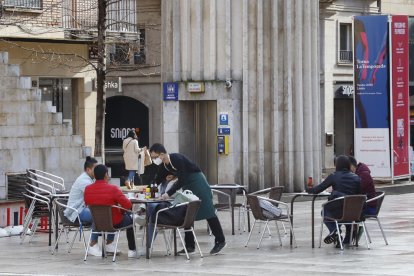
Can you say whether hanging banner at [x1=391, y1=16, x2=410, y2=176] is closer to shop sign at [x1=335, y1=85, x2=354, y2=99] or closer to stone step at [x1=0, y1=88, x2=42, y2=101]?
stone step at [x1=0, y1=88, x2=42, y2=101]

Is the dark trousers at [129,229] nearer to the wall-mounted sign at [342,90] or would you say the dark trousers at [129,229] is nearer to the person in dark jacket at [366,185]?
the person in dark jacket at [366,185]

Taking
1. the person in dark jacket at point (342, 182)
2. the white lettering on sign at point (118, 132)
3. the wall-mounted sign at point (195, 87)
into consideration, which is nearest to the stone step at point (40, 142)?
the wall-mounted sign at point (195, 87)

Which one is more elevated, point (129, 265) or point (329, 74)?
point (329, 74)

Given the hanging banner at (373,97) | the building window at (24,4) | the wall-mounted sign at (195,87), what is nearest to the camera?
the wall-mounted sign at (195,87)

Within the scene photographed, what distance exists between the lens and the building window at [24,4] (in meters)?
33.3

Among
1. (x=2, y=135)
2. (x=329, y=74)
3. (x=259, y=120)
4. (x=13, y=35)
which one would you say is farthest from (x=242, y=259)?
(x=329, y=74)

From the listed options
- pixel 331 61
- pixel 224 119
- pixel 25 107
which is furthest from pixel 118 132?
pixel 25 107

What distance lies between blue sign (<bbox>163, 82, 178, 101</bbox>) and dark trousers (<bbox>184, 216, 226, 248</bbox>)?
14152 millimetres

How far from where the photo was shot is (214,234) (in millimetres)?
19594

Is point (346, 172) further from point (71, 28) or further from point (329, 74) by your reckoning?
point (329, 74)

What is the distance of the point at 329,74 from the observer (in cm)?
5462

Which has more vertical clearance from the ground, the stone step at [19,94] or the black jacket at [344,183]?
the stone step at [19,94]

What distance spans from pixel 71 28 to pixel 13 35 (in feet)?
6.95

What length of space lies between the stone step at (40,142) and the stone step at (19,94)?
0.80 metres
